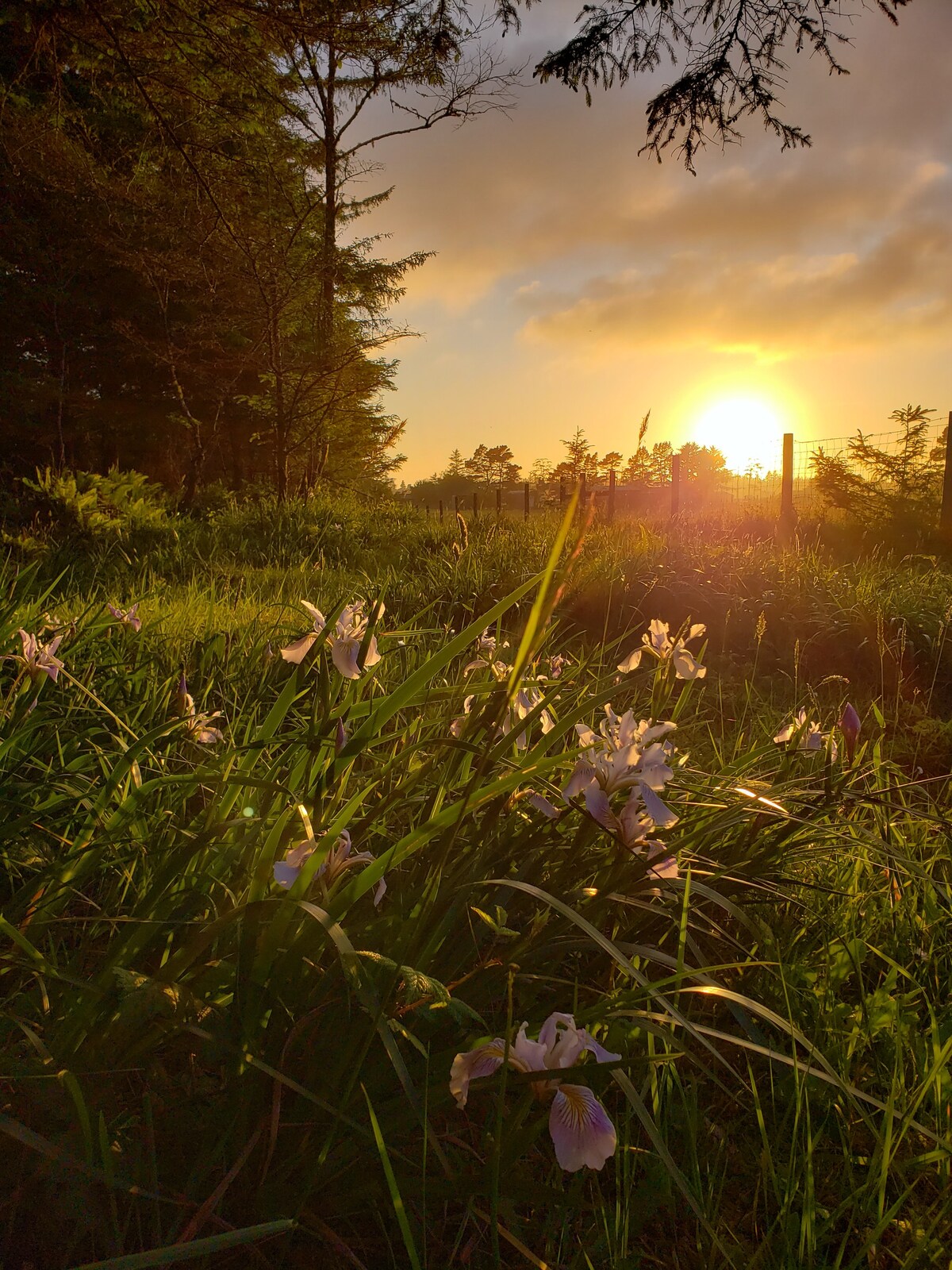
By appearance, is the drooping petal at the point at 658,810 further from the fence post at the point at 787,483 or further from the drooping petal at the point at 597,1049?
the fence post at the point at 787,483

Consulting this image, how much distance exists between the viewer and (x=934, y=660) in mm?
4422

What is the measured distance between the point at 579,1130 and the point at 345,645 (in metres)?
0.67

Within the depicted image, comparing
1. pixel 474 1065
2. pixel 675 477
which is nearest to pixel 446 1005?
pixel 474 1065

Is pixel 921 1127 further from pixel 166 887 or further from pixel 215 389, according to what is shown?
pixel 215 389

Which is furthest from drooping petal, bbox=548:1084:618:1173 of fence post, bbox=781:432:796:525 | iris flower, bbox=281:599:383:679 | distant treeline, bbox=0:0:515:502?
fence post, bbox=781:432:796:525

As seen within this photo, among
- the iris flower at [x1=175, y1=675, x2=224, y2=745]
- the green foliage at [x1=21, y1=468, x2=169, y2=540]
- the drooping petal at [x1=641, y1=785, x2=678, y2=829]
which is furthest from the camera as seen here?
the green foliage at [x1=21, y1=468, x2=169, y2=540]

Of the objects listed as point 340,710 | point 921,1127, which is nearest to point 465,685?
point 340,710

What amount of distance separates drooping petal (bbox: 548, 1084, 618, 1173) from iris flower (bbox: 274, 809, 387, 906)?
0.37m

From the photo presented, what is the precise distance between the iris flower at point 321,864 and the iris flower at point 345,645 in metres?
0.24

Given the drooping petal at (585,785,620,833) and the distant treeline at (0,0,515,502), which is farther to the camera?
the distant treeline at (0,0,515,502)

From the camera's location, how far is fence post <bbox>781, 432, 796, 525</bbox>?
42.8ft

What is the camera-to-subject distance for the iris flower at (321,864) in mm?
930

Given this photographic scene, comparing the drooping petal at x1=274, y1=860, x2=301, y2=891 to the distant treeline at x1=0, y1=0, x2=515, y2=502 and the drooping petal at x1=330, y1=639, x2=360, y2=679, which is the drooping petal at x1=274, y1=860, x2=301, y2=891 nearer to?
the drooping petal at x1=330, y1=639, x2=360, y2=679

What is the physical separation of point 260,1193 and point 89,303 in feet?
71.2
